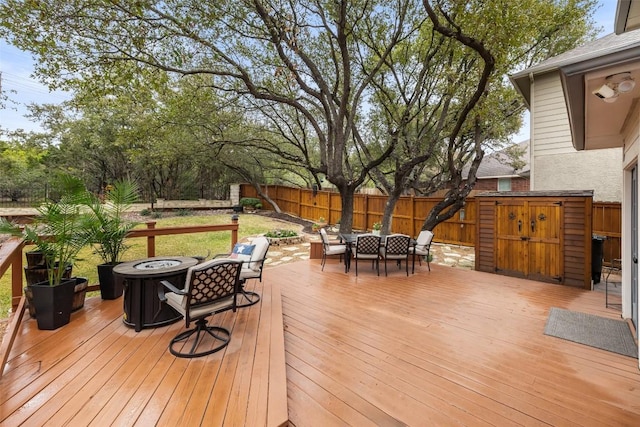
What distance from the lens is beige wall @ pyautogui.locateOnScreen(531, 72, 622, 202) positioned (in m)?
6.88

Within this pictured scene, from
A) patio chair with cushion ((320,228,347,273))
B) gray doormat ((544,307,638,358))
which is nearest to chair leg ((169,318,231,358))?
→ patio chair with cushion ((320,228,347,273))

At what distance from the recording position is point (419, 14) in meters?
6.78

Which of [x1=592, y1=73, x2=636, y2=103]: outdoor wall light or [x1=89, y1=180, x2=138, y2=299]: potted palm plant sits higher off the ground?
[x1=592, y1=73, x2=636, y2=103]: outdoor wall light

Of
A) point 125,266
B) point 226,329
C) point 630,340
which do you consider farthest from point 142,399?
point 630,340

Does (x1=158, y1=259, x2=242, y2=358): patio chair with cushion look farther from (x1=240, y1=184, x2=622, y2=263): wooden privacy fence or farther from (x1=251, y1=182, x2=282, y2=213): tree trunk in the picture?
(x1=251, y1=182, x2=282, y2=213): tree trunk

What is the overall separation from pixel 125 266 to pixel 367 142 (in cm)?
1095

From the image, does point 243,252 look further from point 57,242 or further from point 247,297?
point 57,242

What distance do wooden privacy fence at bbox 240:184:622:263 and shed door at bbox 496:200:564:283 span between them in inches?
72.3

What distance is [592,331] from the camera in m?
3.42

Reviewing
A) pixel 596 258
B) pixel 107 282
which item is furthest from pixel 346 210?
pixel 107 282

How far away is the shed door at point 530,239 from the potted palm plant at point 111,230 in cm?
701

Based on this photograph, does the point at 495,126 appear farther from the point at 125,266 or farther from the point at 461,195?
the point at 125,266

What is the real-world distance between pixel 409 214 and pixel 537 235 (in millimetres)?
4968

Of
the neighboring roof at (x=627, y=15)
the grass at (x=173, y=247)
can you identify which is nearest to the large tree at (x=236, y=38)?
the neighboring roof at (x=627, y=15)
